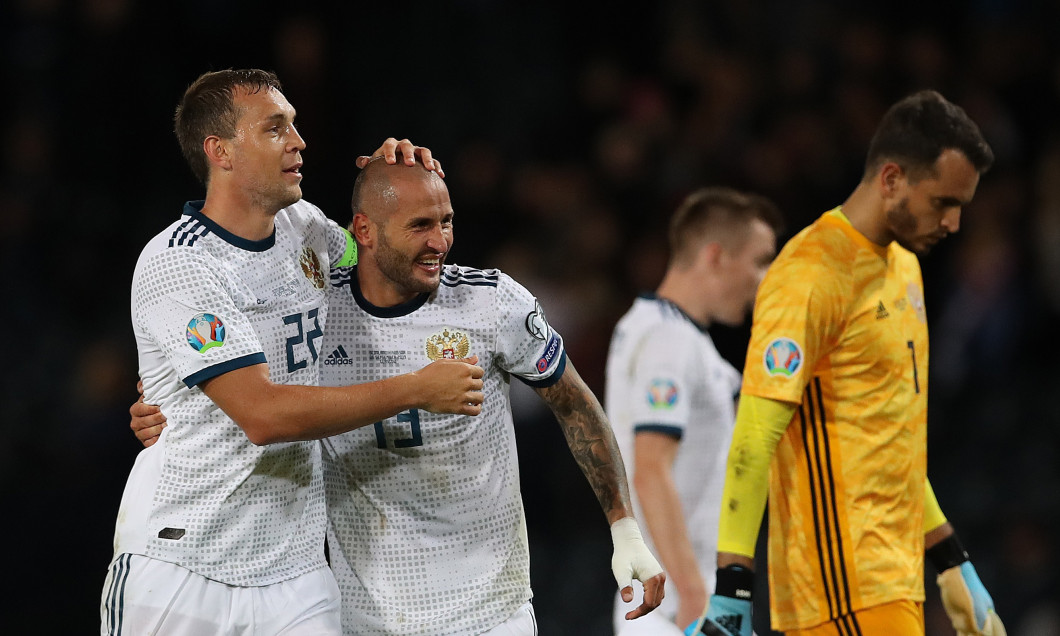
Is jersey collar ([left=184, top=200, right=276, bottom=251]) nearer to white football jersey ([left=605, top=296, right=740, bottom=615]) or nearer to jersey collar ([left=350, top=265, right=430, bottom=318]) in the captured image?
jersey collar ([left=350, top=265, right=430, bottom=318])

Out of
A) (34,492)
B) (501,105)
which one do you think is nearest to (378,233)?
(34,492)

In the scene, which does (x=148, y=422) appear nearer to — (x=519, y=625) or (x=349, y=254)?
(x=349, y=254)

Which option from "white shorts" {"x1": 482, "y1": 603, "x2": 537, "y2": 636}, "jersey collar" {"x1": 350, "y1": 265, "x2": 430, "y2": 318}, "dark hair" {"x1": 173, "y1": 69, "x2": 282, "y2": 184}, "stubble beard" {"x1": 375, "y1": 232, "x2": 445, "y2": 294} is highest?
"dark hair" {"x1": 173, "y1": 69, "x2": 282, "y2": 184}

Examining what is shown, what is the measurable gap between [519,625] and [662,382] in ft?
4.86

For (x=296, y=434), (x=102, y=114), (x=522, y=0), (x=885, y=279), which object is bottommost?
(x=296, y=434)

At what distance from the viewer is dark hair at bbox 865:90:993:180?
4145 mm

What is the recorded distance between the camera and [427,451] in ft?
12.6

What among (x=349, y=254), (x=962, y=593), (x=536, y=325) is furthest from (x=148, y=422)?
(x=962, y=593)

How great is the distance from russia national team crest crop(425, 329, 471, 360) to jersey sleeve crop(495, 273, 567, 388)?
0.10 metres

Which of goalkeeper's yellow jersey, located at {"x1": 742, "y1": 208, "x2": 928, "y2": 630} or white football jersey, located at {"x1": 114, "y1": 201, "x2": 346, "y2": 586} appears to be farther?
goalkeeper's yellow jersey, located at {"x1": 742, "y1": 208, "x2": 928, "y2": 630}

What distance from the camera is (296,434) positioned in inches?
133

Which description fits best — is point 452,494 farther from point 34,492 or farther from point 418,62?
point 418,62

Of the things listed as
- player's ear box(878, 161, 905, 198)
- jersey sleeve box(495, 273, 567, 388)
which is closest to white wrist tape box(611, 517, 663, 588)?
jersey sleeve box(495, 273, 567, 388)

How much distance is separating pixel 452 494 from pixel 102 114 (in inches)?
225
